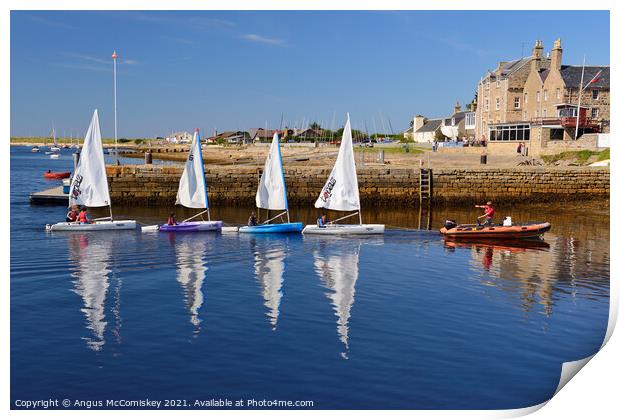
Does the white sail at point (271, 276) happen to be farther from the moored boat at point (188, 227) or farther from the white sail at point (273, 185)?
the moored boat at point (188, 227)

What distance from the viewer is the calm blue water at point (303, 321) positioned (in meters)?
13.5

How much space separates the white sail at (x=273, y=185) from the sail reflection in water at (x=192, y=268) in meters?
4.02

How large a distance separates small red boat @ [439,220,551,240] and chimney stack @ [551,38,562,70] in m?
44.0

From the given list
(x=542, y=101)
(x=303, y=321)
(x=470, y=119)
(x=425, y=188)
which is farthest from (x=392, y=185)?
(x=470, y=119)

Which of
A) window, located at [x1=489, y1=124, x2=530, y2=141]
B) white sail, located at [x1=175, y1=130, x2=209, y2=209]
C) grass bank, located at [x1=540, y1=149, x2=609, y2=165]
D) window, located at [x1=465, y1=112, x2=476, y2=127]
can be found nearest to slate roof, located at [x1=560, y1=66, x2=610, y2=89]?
window, located at [x1=489, y1=124, x2=530, y2=141]

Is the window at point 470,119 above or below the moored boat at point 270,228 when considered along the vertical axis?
above

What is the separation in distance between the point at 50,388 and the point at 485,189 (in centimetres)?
3985

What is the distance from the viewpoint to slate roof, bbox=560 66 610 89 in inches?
2680

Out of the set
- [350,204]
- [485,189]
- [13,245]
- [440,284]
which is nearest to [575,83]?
[485,189]

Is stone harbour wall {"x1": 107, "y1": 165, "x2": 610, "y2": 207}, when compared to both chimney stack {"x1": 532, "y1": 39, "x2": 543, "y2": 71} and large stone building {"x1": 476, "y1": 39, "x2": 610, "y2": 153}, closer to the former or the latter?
large stone building {"x1": 476, "y1": 39, "x2": 610, "y2": 153}

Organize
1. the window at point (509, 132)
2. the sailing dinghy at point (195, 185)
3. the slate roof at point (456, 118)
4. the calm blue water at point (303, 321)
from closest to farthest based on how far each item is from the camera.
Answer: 1. the calm blue water at point (303, 321)
2. the sailing dinghy at point (195, 185)
3. the window at point (509, 132)
4. the slate roof at point (456, 118)

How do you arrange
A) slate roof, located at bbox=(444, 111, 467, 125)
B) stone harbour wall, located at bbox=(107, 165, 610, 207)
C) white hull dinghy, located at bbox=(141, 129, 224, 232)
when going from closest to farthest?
white hull dinghy, located at bbox=(141, 129, 224, 232)
stone harbour wall, located at bbox=(107, 165, 610, 207)
slate roof, located at bbox=(444, 111, 467, 125)

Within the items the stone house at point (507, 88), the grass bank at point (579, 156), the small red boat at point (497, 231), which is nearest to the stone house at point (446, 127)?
the stone house at point (507, 88)

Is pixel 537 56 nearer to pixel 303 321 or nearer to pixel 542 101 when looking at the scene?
pixel 542 101
